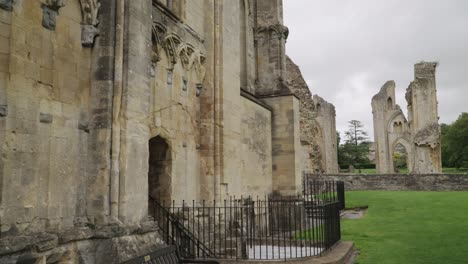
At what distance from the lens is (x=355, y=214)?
747 inches

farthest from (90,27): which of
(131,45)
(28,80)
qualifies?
(28,80)

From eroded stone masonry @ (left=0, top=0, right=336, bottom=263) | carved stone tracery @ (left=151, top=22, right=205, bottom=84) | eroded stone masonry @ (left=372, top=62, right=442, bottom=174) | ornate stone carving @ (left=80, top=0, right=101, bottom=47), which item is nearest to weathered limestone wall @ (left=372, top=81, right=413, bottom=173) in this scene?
eroded stone masonry @ (left=372, top=62, right=442, bottom=174)

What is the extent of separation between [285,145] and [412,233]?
534 centimetres

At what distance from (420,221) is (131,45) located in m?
12.5

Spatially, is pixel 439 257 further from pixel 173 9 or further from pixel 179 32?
pixel 173 9

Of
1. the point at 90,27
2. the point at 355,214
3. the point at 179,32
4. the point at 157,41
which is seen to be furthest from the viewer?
the point at 355,214

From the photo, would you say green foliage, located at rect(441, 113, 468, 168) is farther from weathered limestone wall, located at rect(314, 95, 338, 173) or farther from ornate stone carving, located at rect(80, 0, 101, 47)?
ornate stone carving, located at rect(80, 0, 101, 47)

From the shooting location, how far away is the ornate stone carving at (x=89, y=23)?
622 centimetres

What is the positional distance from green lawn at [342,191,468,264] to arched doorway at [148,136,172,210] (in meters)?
4.48

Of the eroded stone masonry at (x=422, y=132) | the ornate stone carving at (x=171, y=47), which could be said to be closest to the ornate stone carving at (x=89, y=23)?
the ornate stone carving at (x=171, y=47)

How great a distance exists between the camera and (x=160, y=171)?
899 cm

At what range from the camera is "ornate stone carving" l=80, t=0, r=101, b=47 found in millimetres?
6223

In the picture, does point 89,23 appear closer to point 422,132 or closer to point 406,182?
point 406,182

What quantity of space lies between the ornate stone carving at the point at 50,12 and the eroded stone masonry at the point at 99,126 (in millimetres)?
15
